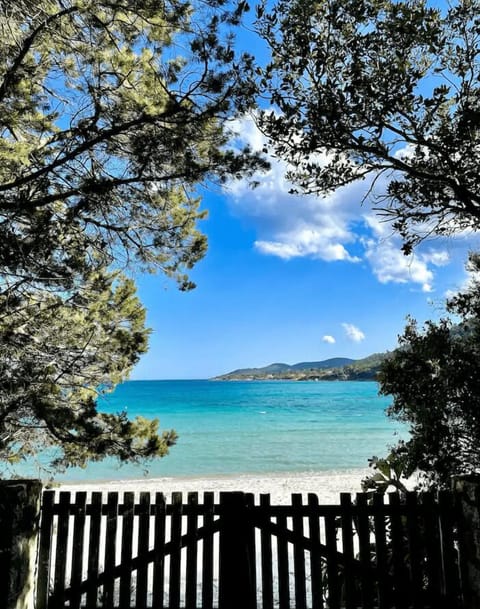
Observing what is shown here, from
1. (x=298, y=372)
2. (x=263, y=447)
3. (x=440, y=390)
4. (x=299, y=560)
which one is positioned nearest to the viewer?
(x=299, y=560)

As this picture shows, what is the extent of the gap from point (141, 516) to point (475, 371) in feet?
11.2

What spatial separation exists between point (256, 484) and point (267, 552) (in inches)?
464

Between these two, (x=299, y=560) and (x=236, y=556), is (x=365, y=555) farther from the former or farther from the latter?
(x=236, y=556)

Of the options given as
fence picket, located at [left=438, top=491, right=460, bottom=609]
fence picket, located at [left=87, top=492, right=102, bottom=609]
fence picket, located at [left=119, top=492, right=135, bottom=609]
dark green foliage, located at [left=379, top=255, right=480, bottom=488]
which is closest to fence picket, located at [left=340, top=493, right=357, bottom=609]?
fence picket, located at [left=438, top=491, right=460, bottom=609]

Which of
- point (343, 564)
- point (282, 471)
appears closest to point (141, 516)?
point (343, 564)

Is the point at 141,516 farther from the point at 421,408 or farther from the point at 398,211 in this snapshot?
the point at 398,211

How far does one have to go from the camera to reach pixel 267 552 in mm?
3279

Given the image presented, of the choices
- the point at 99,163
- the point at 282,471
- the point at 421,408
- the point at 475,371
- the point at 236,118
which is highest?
the point at 236,118

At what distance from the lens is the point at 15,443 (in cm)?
632

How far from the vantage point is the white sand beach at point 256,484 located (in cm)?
1290

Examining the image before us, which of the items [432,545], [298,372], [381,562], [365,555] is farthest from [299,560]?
[298,372]

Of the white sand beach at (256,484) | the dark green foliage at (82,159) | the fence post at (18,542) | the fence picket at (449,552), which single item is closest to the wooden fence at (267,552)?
the fence picket at (449,552)

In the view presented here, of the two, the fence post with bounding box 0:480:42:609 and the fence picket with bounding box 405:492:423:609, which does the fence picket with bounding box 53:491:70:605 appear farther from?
the fence picket with bounding box 405:492:423:609

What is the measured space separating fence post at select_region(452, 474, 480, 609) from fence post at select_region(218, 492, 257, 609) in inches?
59.5
